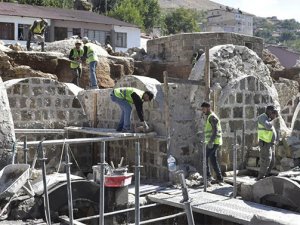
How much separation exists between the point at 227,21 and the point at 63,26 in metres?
68.0

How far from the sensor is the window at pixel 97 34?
33094mm

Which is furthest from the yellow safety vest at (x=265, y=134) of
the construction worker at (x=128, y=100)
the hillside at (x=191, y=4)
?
the hillside at (x=191, y=4)

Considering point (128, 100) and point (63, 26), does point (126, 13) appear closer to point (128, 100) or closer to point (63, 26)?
point (63, 26)

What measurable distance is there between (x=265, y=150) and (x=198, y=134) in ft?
4.76

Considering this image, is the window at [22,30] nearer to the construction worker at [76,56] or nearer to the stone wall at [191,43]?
the stone wall at [191,43]

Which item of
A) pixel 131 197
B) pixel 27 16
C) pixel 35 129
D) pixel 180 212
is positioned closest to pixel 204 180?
pixel 180 212

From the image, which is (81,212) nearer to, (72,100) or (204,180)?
(204,180)

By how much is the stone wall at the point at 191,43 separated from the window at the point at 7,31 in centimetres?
1220

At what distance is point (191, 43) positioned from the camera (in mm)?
19359

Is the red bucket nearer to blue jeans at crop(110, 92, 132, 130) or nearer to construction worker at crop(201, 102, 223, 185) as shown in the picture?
construction worker at crop(201, 102, 223, 185)

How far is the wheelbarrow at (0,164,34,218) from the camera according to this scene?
20.8 ft

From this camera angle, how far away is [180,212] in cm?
777

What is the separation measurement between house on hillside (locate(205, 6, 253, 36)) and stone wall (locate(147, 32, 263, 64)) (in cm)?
7001

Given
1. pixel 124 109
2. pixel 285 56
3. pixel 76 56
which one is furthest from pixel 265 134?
pixel 285 56
